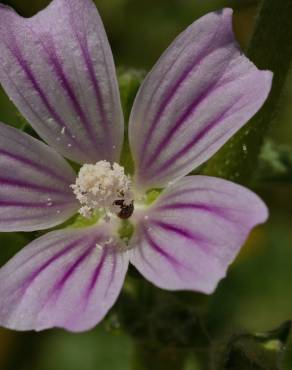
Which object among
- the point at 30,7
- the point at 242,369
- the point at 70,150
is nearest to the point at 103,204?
the point at 70,150

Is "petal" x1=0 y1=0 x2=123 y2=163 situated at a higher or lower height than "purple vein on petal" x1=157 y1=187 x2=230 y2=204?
higher

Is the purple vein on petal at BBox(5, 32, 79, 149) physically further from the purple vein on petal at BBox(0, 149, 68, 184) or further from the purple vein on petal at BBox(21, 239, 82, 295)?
the purple vein on petal at BBox(21, 239, 82, 295)

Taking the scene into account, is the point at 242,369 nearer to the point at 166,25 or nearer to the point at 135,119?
the point at 135,119

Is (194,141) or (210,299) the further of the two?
(210,299)

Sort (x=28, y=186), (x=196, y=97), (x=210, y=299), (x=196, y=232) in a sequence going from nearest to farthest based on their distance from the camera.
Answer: (x=196, y=232)
(x=196, y=97)
(x=28, y=186)
(x=210, y=299)

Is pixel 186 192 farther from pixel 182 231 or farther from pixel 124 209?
pixel 124 209

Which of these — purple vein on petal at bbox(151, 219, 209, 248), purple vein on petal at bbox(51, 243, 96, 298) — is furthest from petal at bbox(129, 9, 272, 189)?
purple vein on petal at bbox(51, 243, 96, 298)

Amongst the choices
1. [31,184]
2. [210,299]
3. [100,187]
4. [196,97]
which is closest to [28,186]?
[31,184]
